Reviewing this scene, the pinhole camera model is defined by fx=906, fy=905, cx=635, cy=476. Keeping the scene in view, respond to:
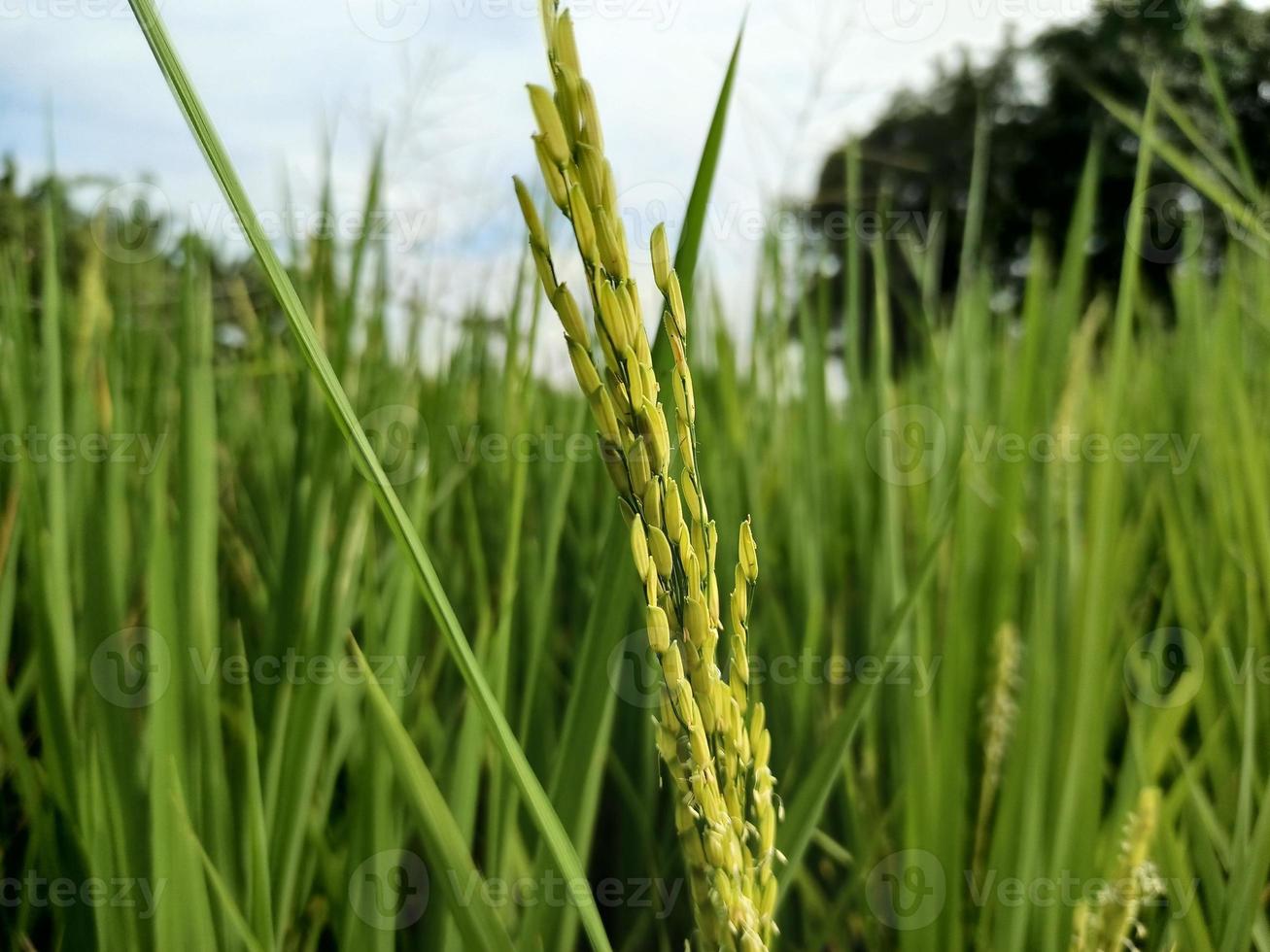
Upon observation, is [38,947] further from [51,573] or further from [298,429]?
[298,429]

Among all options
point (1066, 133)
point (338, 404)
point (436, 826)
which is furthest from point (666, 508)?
point (1066, 133)

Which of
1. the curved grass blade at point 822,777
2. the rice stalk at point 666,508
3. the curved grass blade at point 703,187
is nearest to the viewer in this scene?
the rice stalk at point 666,508

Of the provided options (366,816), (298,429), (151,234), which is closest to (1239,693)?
(366,816)

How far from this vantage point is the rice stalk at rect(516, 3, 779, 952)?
0.28m

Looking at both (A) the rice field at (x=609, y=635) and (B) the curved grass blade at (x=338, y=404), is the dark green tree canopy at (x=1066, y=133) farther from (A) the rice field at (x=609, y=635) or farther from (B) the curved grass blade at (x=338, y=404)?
(B) the curved grass blade at (x=338, y=404)

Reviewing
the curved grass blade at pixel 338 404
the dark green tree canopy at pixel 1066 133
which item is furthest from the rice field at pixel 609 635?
the dark green tree canopy at pixel 1066 133

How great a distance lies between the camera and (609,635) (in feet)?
1.57

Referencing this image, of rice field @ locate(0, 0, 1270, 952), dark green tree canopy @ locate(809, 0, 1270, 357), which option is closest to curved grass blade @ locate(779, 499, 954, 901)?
rice field @ locate(0, 0, 1270, 952)

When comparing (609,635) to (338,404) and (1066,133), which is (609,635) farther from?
(1066,133)

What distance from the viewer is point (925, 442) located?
1306 millimetres

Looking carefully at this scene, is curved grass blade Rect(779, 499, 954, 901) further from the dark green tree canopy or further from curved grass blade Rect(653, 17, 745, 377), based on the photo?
the dark green tree canopy

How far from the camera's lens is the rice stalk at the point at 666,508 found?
0.91ft

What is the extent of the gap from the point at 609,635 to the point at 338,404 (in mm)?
206

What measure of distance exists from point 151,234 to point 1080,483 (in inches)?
65.4
